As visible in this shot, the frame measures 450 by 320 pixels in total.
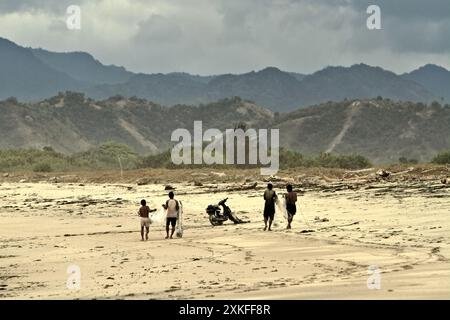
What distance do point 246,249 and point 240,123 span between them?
71.9m

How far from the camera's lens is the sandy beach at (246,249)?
37.5 ft

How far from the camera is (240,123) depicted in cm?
8850

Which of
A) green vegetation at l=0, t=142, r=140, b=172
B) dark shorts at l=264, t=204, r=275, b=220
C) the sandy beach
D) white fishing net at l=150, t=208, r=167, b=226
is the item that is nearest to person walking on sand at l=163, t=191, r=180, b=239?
white fishing net at l=150, t=208, r=167, b=226

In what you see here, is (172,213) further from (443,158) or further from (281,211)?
(443,158)

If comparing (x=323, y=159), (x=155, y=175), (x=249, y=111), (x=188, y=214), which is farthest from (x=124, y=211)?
(x=249, y=111)

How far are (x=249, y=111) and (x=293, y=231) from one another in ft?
413

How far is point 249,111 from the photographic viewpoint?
145750 mm

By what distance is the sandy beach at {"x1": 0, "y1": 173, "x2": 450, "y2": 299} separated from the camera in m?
11.4

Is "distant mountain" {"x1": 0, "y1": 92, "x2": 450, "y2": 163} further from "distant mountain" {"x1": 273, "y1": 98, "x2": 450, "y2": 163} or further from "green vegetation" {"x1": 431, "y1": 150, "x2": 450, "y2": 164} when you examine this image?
"green vegetation" {"x1": 431, "y1": 150, "x2": 450, "y2": 164}

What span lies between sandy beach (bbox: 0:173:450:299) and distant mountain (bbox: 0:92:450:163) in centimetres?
6781

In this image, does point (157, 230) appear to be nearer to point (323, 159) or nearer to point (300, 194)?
point (300, 194)

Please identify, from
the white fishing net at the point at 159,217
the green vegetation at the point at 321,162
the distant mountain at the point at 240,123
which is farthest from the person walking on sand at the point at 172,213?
the distant mountain at the point at 240,123

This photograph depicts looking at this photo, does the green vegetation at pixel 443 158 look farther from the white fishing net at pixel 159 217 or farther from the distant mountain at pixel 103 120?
the distant mountain at pixel 103 120

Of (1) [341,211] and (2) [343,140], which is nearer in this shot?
(1) [341,211]
